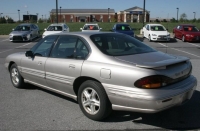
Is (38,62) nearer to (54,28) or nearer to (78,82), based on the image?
(78,82)

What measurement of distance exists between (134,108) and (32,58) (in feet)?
8.72

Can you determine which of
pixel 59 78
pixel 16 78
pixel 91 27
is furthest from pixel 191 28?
pixel 59 78

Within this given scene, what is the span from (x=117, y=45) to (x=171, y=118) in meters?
1.56

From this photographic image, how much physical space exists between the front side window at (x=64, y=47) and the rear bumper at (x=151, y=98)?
46.0 inches

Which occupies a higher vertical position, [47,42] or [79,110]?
[47,42]

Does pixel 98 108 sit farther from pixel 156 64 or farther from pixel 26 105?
pixel 26 105

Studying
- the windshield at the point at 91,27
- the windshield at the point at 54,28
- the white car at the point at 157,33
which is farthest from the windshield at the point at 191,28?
the windshield at the point at 54,28

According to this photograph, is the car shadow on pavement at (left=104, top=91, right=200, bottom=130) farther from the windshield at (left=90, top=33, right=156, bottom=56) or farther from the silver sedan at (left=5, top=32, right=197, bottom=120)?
the windshield at (left=90, top=33, right=156, bottom=56)

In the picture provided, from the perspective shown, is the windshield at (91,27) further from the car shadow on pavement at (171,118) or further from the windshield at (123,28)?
the car shadow on pavement at (171,118)

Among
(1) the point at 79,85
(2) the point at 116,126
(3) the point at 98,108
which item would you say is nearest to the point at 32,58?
(1) the point at 79,85

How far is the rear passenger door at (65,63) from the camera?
13.1 feet

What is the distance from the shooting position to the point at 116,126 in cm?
362

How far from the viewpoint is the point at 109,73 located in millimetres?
3438

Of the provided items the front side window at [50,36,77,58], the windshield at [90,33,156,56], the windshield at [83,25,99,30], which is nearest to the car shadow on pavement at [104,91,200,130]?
the windshield at [90,33,156,56]
